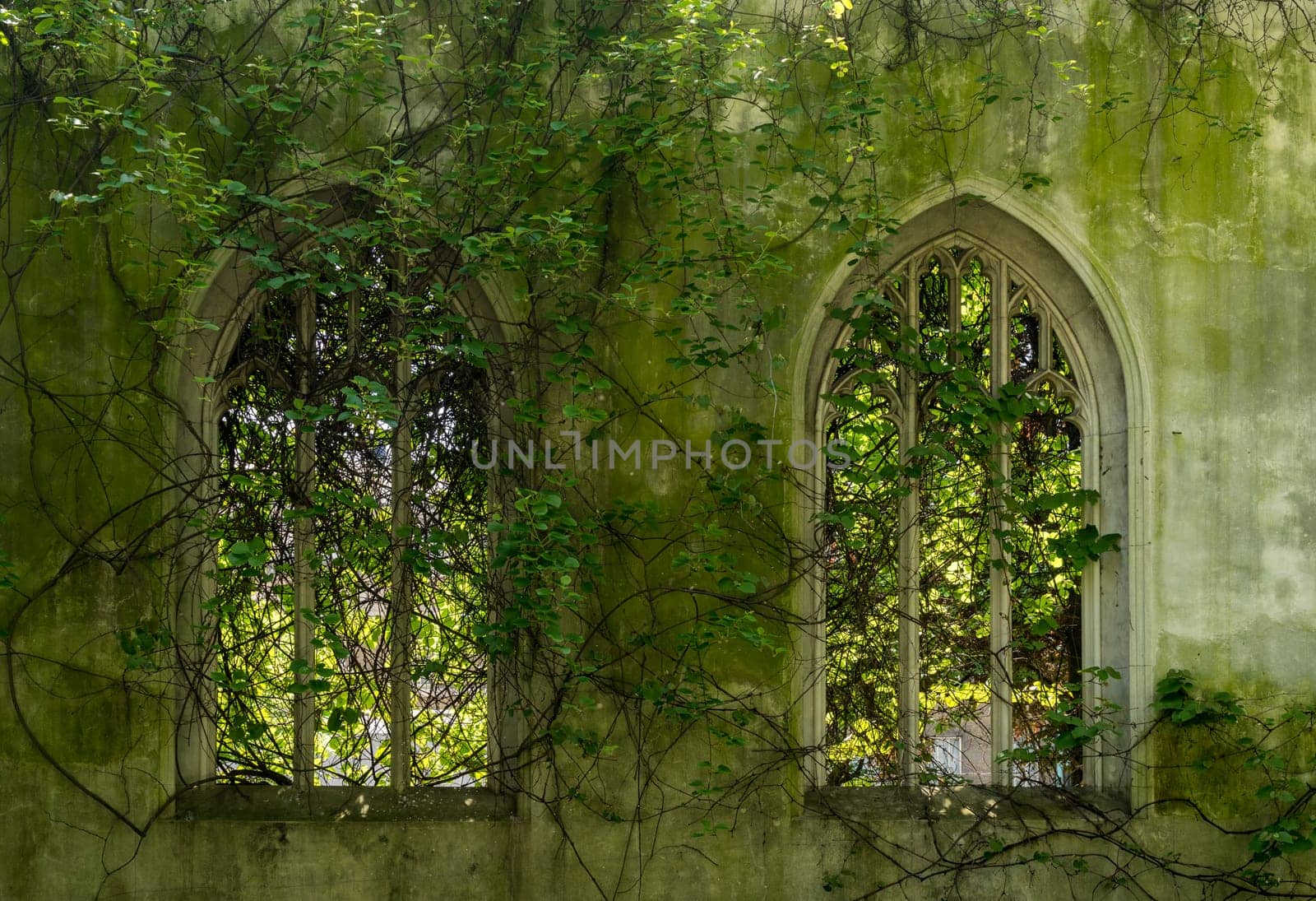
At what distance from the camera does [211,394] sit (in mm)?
4996

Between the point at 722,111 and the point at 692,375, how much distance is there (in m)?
1.10

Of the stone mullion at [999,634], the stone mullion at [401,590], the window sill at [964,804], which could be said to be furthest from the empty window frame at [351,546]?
the stone mullion at [999,634]

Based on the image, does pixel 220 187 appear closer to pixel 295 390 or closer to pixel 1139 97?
pixel 295 390

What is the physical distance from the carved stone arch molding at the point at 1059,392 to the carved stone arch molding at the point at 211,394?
1.27m

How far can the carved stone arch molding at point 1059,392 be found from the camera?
16.6ft

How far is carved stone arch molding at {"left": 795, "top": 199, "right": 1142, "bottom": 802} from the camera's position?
5.07 meters

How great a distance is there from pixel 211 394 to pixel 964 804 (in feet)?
11.8

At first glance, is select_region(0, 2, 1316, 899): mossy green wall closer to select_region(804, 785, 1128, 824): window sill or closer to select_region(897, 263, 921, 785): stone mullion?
select_region(804, 785, 1128, 824): window sill

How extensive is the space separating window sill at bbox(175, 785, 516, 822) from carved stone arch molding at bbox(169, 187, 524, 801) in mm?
86

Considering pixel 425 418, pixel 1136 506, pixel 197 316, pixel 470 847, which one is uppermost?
pixel 197 316

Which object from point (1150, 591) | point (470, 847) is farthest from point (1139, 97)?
point (470, 847)

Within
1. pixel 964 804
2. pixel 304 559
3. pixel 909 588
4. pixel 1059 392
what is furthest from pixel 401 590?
pixel 1059 392

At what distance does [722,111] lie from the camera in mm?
4984

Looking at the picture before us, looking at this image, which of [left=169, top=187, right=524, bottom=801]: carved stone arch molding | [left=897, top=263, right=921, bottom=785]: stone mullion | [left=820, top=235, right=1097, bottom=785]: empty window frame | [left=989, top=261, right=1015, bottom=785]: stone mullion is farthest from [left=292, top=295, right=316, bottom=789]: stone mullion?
[left=989, top=261, right=1015, bottom=785]: stone mullion
